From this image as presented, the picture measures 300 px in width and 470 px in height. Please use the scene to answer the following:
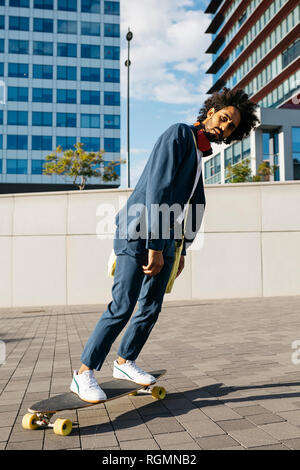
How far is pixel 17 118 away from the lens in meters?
Answer: 52.5

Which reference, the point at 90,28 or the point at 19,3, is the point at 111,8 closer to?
the point at 90,28

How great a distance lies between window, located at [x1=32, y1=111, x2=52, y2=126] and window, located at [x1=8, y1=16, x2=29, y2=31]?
1112cm

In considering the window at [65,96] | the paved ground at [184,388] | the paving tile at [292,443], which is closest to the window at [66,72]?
the window at [65,96]

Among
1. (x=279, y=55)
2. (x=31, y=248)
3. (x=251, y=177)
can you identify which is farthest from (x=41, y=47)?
(x=31, y=248)

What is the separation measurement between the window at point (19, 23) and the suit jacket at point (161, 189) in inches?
2342

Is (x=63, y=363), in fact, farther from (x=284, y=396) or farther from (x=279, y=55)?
(x=279, y=55)

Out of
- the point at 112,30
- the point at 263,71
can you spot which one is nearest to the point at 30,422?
the point at 263,71

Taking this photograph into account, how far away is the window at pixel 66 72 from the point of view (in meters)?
54.7

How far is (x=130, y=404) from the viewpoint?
3176 mm

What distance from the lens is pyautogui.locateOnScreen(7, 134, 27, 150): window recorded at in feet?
170

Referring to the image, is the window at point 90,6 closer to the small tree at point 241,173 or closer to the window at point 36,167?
the window at point 36,167

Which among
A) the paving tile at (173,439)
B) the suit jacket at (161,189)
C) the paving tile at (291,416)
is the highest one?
the suit jacket at (161,189)

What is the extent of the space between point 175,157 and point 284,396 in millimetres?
1925

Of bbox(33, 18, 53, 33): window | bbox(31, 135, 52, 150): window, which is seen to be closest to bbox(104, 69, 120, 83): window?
bbox(33, 18, 53, 33): window
